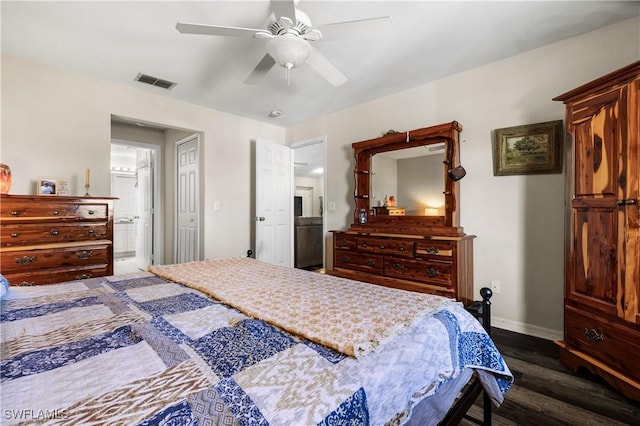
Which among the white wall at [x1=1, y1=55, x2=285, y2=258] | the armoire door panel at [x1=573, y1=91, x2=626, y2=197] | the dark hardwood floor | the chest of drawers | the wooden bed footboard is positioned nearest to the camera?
the wooden bed footboard

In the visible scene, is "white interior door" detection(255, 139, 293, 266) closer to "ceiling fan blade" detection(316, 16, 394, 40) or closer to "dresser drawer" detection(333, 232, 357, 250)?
"dresser drawer" detection(333, 232, 357, 250)

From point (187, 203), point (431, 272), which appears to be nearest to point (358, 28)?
point (431, 272)

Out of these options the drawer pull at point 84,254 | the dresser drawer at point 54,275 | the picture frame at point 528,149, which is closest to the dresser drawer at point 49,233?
the drawer pull at point 84,254

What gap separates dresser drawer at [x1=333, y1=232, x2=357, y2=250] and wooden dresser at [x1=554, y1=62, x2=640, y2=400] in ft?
6.11

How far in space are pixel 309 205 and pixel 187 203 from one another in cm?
519

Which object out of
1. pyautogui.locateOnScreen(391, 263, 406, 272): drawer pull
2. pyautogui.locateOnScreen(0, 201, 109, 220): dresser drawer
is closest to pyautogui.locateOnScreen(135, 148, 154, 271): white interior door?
pyautogui.locateOnScreen(0, 201, 109, 220): dresser drawer

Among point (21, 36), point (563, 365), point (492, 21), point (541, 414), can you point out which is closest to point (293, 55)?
point (492, 21)

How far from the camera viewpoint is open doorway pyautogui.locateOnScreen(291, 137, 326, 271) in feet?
17.5

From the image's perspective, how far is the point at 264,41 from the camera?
2.32 meters

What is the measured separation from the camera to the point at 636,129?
5.25ft

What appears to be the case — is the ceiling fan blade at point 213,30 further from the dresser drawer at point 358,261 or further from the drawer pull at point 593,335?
the drawer pull at point 593,335

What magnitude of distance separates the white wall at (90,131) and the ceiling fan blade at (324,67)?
2.32m

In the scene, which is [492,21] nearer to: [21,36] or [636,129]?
[636,129]

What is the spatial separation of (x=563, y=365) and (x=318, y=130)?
12.2 ft
